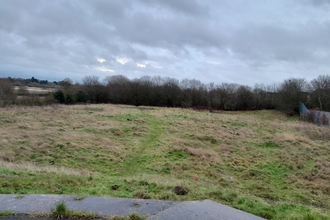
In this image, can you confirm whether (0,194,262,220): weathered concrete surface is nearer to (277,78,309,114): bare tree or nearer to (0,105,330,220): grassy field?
(0,105,330,220): grassy field

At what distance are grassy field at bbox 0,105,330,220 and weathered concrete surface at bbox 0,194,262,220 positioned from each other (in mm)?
477

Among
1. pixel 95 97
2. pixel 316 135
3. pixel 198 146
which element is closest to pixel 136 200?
pixel 198 146

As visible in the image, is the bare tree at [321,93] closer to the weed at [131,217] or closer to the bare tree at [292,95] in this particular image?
the bare tree at [292,95]

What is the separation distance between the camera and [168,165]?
11.7m

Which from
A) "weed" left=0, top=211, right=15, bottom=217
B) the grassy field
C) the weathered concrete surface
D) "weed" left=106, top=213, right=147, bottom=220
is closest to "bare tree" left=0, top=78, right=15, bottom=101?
the grassy field

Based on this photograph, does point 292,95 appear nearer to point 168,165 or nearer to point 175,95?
point 175,95

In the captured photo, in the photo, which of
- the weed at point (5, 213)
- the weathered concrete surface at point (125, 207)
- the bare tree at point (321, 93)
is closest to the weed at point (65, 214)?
the weathered concrete surface at point (125, 207)

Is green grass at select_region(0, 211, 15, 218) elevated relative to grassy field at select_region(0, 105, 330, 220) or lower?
elevated

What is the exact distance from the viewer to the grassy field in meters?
5.43

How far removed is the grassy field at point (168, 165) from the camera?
5.43 meters

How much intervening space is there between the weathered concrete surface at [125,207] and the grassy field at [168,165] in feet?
1.56

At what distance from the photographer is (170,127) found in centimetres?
2136

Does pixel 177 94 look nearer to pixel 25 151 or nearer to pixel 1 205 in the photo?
pixel 25 151

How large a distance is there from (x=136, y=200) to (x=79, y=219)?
A: 3.67 ft
